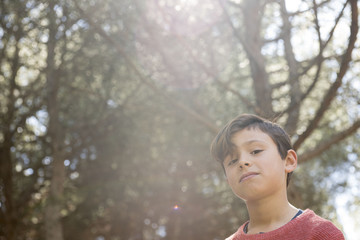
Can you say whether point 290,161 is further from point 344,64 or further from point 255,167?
point 344,64

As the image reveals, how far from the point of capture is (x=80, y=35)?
7523mm

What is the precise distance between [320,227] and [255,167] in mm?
384

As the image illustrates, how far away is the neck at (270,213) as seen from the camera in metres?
1.95

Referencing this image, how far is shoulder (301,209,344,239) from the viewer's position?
5.63ft

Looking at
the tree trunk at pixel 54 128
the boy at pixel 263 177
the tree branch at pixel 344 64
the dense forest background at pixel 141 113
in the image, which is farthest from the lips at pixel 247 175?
the tree trunk at pixel 54 128

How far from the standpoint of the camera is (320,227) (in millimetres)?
1747

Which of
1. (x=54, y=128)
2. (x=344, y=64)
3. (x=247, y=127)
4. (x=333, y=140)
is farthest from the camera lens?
(x=54, y=128)

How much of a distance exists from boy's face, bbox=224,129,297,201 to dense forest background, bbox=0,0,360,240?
111 inches

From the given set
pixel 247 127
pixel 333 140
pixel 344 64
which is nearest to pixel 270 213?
pixel 247 127

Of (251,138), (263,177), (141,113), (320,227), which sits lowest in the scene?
(320,227)

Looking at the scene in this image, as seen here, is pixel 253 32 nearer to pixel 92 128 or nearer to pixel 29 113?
pixel 92 128

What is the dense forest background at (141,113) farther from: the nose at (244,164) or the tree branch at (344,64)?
the nose at (244,164)

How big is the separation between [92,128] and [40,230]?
3215mm

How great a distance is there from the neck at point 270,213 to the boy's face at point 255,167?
0.12 feet
